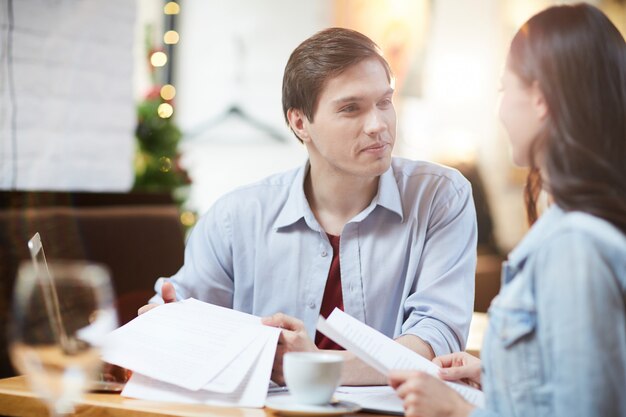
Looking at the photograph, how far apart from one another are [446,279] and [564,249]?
2.96 feet

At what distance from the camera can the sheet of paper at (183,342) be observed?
1418 millimetres

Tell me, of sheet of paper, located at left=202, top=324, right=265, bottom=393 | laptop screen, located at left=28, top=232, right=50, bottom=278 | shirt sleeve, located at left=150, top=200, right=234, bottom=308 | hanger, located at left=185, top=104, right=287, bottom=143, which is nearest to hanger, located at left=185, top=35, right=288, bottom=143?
hanger, located at left=185, top=104, right=287, bottom=143

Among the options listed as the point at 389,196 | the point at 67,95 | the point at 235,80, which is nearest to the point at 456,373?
the point at 389,196

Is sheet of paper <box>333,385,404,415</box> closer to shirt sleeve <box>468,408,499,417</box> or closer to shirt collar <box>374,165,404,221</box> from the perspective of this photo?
shirt sleeve <box>468,408,499,417</box>

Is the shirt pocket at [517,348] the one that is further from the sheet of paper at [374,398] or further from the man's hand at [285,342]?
the man's hand at [285,342]

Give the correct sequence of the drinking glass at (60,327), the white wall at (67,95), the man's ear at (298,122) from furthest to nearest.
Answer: the white wall at (67,95), the man's ear at (298,122), the drinking glass at (60,327)

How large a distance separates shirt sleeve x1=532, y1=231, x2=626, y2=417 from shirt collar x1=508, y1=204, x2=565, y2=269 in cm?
7

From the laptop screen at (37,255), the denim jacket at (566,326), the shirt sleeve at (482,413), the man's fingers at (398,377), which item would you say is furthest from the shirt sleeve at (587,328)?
the laptop screen at (37,255)

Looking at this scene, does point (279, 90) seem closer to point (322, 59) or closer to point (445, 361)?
point (322, 59)

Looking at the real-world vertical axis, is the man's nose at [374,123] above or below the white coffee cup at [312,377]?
above

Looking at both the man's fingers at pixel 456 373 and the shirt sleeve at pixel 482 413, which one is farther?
the man's fingers at pixel 456 373

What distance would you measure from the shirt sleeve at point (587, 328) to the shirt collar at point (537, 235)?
0.21 feet

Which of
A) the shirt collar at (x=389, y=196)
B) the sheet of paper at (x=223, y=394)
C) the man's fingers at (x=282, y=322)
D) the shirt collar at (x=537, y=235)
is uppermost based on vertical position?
the shirt collar at (x=537, y=235)

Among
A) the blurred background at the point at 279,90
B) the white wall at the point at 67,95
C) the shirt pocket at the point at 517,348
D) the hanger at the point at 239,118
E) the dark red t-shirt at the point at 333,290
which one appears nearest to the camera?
the shirt pocket at the point at 517,348
